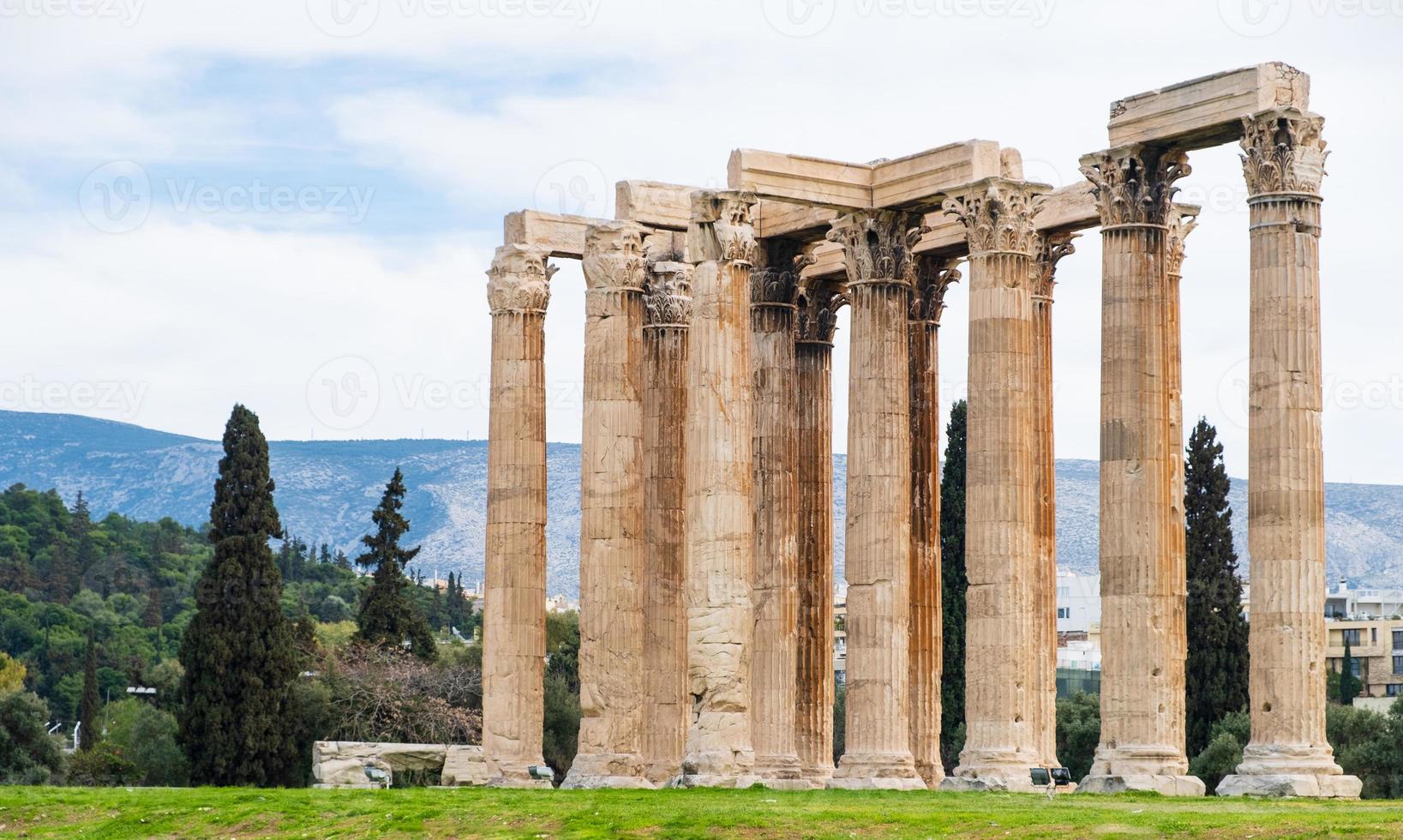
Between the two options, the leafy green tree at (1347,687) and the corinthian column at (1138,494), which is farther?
the leafy green tree at (1347,687)

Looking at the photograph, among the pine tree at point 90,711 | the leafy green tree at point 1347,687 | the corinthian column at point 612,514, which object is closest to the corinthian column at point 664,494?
the corinthian column at point 612,514

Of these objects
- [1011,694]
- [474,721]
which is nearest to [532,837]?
[1011,694]

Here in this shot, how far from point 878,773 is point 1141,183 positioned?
55.8ft

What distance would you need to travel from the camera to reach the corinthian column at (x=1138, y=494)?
57812 millimetres

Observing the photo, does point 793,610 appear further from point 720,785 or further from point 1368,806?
point 1368,806

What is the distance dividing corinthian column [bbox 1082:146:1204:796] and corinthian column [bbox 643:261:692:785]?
51.0 ft

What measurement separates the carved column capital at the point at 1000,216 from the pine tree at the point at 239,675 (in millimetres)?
41513

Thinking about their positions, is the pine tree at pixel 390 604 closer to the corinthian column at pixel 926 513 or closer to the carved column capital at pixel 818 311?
the carved column capital at pixel 818 311

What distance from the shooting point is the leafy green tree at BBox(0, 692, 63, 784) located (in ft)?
341

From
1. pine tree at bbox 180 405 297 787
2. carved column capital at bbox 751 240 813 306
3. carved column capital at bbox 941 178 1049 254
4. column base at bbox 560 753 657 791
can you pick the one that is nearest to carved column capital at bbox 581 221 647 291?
carved column capital at bbox 751 240 813 306

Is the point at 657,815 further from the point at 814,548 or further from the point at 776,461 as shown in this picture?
the point at 814,548

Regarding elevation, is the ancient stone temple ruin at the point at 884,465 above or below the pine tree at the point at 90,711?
above

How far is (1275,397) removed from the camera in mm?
55125

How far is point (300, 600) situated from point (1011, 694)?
13307 centimetres
